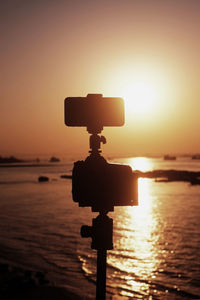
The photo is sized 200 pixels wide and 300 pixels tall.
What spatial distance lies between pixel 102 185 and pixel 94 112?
663 mm

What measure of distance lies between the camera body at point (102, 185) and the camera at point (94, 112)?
33 centimetres

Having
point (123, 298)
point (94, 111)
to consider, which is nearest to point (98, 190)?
point (94, 111)

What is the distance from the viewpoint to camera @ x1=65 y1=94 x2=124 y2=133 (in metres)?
3.12

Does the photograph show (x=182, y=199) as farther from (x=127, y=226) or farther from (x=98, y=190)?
(x=98, y=190)

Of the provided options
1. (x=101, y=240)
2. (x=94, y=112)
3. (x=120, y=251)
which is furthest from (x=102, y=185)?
(x=120, y=251)

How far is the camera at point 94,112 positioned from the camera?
312 cm

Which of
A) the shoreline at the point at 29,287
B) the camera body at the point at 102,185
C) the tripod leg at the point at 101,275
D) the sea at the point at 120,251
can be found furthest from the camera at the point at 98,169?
the sea at the point at 120,251

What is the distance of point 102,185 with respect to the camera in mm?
2951

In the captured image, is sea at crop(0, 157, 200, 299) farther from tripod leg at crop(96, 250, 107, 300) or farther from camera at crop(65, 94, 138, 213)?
camera at crop(65, 94, 138, 213)

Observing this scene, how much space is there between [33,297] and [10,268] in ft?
14.0

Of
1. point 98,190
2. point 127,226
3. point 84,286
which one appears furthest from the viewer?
point 127,226

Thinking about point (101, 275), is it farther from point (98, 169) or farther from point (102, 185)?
point (98, 169)

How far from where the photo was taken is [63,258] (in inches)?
669

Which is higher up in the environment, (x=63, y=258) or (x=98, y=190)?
(x=98, y=190)
